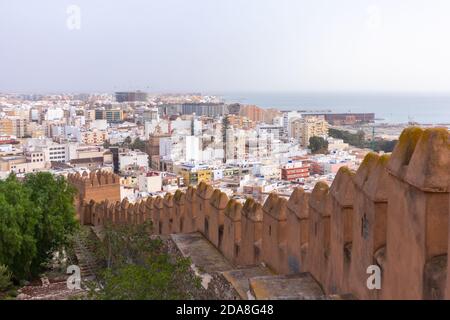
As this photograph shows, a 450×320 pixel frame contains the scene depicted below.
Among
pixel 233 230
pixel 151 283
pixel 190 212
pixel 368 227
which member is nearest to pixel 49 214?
→ pixel 190 212

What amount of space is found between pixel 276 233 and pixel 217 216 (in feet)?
7.72

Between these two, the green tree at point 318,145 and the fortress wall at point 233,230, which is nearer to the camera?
the fortress wall at point 233,230

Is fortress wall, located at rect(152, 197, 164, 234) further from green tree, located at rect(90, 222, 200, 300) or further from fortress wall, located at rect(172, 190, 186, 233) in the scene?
green tree, located at rect(90, 222, 200, 300)

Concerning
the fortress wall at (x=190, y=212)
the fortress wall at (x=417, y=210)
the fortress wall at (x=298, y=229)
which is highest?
the fortress wall at (x=417, y=210)

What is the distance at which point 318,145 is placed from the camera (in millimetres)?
81750

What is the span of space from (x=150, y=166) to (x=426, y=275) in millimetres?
67440

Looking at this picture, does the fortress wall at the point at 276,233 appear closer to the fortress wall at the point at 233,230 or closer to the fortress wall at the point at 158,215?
the fortress wall at the point at 233,230

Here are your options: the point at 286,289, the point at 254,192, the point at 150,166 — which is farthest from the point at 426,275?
the point at 150,166

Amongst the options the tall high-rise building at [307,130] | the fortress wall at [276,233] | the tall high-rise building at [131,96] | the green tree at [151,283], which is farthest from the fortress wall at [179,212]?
the tall high-rise building at [131,96]

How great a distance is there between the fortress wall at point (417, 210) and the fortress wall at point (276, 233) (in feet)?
7.19

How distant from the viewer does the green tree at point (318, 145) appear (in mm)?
80988

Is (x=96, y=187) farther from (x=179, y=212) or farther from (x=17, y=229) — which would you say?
(x=179, y=212)

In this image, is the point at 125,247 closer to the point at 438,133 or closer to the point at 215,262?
the point at 215,262

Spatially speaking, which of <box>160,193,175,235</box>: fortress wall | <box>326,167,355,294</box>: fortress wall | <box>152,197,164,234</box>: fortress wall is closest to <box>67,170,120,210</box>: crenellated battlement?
<box>152,197,164,234</box>: fortress wall
